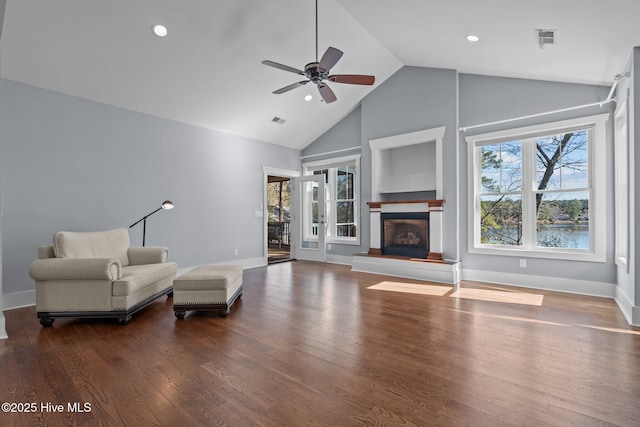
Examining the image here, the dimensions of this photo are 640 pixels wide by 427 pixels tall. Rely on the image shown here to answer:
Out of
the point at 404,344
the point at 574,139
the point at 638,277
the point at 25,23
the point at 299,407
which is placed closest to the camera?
the point at 299,407

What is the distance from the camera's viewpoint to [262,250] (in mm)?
6953

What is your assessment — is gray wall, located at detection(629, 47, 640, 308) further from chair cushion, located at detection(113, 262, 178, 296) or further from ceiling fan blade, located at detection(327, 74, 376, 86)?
chair cushion, located at detection(113, 262, 178, 296)

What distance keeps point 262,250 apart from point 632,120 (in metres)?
6.14

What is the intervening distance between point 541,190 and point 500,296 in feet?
5.92

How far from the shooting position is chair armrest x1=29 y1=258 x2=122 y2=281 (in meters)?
3.08

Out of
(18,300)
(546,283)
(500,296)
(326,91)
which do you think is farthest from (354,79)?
(18,300)

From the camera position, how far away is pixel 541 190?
4699 millimetres

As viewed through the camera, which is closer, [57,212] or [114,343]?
[114,343]

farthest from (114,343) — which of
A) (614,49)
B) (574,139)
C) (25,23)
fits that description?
(574,139)

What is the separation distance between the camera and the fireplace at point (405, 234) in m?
5.74

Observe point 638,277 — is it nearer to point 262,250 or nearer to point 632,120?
point 632,120

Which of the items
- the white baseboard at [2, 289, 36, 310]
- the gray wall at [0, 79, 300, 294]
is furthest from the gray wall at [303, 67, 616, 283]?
the white baseboard at [2, 289, 36, 310]

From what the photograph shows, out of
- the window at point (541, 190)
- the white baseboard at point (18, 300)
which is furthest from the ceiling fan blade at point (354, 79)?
the white baseboard at point (18, 300)

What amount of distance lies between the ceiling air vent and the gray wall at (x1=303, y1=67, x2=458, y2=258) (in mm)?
1892
